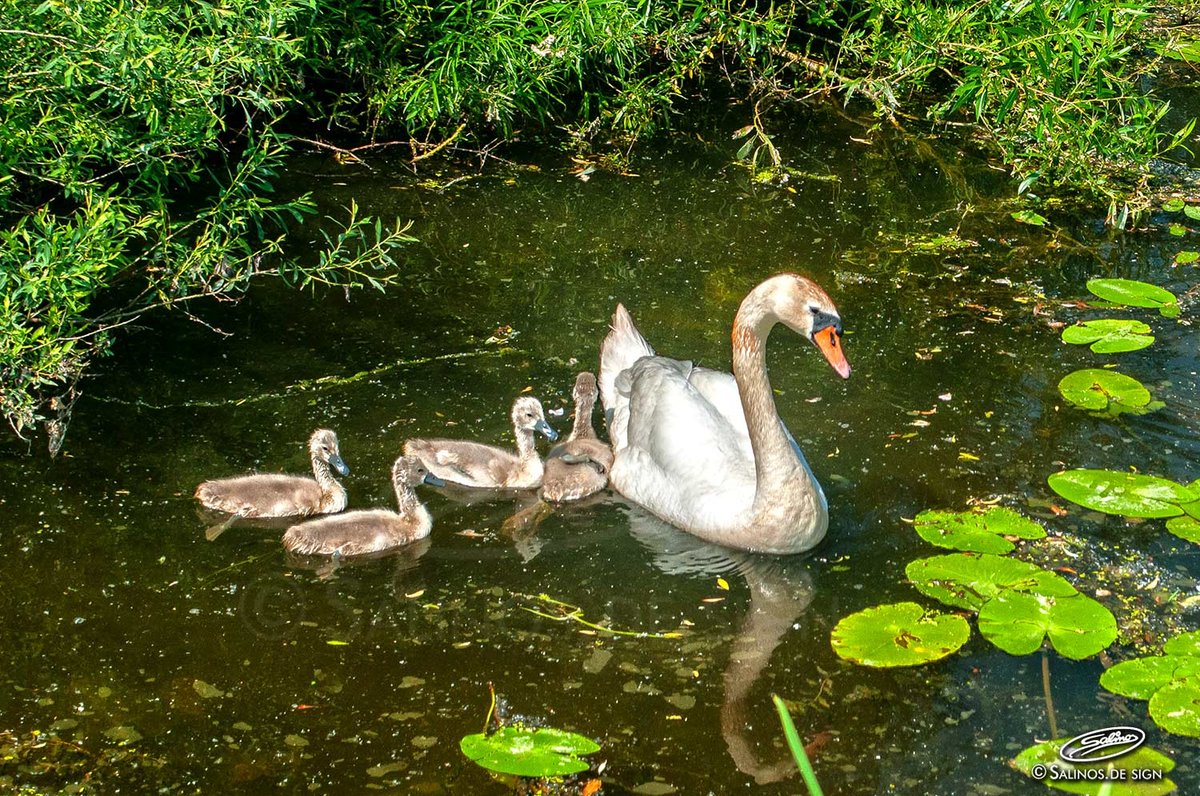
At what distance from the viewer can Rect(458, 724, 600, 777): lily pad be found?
4.32 m

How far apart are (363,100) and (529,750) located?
6.73 m

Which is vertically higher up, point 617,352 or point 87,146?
point 87,146

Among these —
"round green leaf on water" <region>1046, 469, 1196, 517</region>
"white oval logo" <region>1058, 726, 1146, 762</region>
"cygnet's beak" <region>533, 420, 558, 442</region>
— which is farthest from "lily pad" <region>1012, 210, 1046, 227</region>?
"white oval logo" <region>1058, 726, 1146, 762</region>

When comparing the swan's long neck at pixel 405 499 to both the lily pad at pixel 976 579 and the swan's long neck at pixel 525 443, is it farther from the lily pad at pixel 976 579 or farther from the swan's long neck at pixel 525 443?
the lily pad at pixel 976 579

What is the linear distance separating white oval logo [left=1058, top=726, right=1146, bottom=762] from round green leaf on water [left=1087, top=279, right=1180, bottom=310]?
379 cm

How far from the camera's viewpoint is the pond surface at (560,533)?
180 inches

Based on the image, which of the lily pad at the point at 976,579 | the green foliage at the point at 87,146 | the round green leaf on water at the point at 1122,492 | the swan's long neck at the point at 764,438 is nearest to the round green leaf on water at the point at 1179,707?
the lily pad at the point at 976,579

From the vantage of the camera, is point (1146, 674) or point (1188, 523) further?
point (1188, 523)

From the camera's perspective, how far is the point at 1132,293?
780 centimetres

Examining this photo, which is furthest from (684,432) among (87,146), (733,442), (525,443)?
(87,146)

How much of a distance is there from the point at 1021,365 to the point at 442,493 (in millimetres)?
3204

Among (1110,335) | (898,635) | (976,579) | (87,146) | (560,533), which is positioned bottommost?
(560,533)

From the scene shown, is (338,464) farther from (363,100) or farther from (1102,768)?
(363,100)

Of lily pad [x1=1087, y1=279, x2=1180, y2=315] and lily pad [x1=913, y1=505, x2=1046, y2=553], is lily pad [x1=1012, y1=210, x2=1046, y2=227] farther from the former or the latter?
lily pad [x1=913, y1=505, x2=1046, y2=553]
